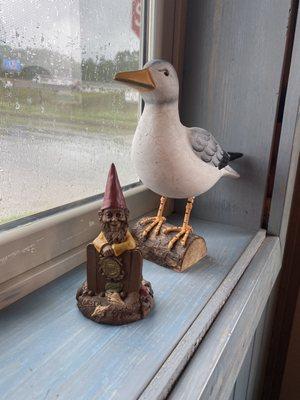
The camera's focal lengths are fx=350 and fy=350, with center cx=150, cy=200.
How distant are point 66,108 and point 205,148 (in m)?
0.22

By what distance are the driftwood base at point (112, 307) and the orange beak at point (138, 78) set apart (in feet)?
0.87

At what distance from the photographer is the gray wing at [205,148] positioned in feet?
1.77

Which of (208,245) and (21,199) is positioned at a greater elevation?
(21,199)

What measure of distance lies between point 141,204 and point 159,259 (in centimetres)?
17

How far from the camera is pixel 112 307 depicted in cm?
41

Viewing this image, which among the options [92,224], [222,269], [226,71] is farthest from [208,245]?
[226,71]

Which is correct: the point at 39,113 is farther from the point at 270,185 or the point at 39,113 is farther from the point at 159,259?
the point at 270,185

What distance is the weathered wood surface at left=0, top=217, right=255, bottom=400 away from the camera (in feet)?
1.06

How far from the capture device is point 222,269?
1.86ft

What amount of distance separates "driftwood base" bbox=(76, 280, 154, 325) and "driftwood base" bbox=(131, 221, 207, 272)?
13 cm

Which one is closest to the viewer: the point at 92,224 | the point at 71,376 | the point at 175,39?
the point at 71,376

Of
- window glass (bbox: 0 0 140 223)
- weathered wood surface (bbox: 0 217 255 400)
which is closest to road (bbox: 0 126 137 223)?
window glass (bbox: 0 0 140 223)

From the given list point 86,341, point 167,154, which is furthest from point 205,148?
point 86,341

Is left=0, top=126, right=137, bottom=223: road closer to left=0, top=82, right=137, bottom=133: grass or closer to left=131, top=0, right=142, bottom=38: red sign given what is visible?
left=0, top=82, right=137, bottom=133: grass
